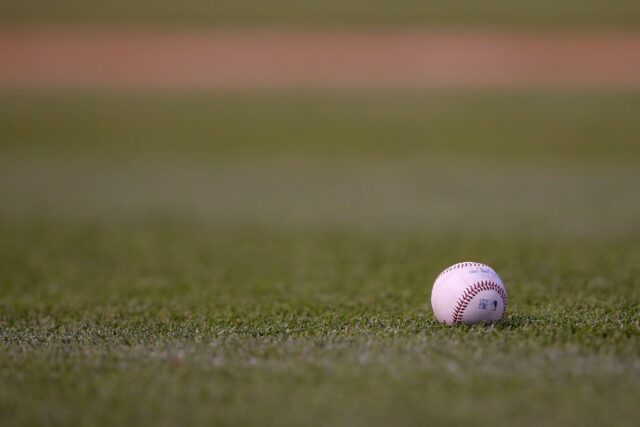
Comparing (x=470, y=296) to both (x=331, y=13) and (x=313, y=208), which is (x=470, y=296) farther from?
(x=331, y=13)

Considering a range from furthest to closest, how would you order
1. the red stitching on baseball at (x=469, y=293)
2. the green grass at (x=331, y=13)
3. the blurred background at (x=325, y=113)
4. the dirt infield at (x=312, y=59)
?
the green grass at (x=331, y=13) < the dirt infield at (x=312, y=59) < the blurred background at (x=325, y=113) < the red stitching on baseball at (x=469, y=293)

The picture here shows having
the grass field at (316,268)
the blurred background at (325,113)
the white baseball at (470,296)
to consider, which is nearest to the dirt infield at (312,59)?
the blurred background at (325,113)

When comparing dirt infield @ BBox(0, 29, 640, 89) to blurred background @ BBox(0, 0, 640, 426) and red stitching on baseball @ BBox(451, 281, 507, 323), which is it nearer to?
blurred background @ BBox(0, 0, 640, 426)

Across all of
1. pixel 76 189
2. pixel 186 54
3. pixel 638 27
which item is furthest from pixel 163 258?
pixel 638 27

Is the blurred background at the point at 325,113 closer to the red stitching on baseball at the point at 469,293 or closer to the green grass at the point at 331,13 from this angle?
the green grass at the point at 331,13

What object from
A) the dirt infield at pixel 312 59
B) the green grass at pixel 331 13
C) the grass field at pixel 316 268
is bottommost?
the grass field at pixel 316 268

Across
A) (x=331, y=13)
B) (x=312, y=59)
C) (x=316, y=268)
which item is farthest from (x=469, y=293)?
(x=331, y=13)

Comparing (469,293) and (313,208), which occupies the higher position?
(469,293)
